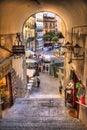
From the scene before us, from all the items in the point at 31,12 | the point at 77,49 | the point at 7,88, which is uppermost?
the point at 31,12

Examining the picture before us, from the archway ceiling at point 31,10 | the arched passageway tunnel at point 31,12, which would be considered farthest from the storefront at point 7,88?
the archway ceiling at point 31,10

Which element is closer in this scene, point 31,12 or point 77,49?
point 77,49

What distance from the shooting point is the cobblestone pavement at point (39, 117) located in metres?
8.80

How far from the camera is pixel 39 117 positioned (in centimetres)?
1071

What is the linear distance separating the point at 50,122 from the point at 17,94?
7138 millimetres

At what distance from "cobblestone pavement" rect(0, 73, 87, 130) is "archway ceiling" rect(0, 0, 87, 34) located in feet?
12.3

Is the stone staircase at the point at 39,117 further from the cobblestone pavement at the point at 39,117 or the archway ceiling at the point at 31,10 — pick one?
the archway ceiling at the point at 31,10

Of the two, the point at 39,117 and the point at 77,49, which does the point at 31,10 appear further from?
the point at 39,117

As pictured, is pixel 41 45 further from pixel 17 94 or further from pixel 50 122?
pixel 50 122

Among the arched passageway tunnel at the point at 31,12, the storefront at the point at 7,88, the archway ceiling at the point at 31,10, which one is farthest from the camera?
the storefront at the point at 7,88

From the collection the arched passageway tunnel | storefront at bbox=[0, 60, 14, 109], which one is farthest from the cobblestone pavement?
the arched passageway tunnel

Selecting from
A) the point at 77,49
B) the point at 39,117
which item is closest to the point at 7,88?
the point at 39,117

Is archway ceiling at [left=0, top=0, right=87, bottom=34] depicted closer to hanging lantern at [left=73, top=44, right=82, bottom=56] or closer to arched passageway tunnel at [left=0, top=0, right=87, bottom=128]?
arched passageway tunnel at [left=0, top=0, right=87, bottom=128]

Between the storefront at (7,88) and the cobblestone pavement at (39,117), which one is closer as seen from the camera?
the cobblestone pavement at (39,117)
